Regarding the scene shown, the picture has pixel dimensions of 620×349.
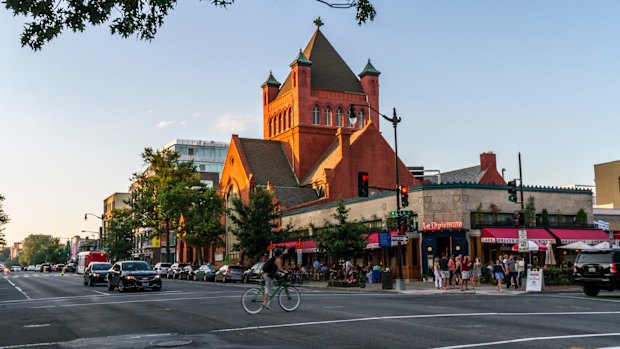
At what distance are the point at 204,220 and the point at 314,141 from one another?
51.9 feet

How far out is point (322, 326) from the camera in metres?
13.7

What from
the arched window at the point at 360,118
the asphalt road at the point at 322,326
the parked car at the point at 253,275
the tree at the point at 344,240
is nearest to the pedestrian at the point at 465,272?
the tree at the point at 344,240

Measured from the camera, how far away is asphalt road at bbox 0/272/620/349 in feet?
37.2

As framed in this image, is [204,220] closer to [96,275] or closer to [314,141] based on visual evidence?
[314,141]

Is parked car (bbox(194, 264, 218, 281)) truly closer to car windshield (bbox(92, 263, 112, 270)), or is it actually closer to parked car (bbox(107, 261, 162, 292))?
car windshield (bbox(92, 263, 112, 270))

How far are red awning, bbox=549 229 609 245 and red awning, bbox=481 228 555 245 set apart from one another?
0.94m

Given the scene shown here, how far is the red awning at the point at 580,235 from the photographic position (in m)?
41.7

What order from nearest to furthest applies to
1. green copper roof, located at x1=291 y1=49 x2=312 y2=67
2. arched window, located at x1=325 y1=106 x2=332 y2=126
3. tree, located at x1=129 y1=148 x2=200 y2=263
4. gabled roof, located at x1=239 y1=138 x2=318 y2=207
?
1. gabled roof, located at x1=239 y1=138 x2=318 y2=207
2. tree, located at x1=129 y1=148 x2=200 y2=263
3. green copper roof, located at x1=291 y1=49 x2=312 y2=67
4. arched window, located at x1=325 y1=106 x2=332 y2=126

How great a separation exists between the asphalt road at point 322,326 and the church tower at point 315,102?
50636 millimetres

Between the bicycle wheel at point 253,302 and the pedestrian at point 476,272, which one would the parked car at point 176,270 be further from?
the bicycle wheel at point 253,302

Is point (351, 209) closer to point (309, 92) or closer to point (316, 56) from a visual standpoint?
point (309, 92)

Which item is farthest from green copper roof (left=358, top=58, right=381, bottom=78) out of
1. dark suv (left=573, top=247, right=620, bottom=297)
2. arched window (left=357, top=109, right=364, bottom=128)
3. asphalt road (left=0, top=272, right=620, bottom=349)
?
asphalt road (left=0, top=272, right=620, bottom=349)

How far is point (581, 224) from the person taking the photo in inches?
1729

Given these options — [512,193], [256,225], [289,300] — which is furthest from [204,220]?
[289,300]
